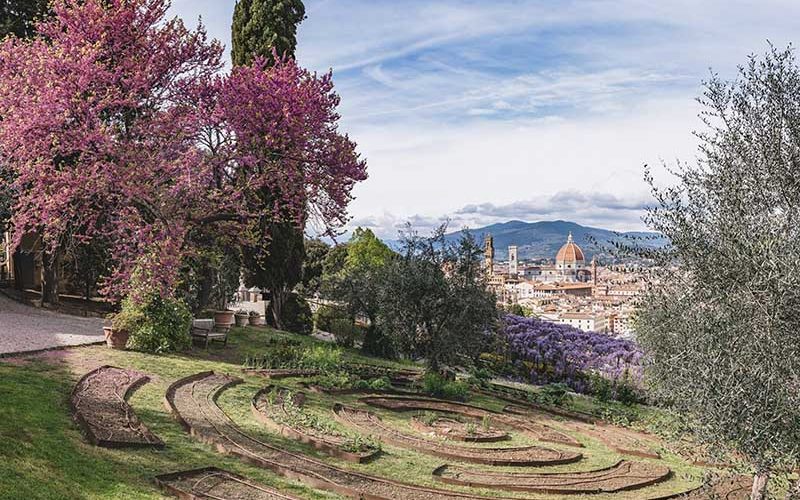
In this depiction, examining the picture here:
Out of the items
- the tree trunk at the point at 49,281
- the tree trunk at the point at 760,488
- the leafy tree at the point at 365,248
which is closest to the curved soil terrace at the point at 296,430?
the tree trunk at the point at 760,488

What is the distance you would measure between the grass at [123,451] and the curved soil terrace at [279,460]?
0.56ft

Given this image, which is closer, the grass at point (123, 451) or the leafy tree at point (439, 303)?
the grass at point (123, 451)

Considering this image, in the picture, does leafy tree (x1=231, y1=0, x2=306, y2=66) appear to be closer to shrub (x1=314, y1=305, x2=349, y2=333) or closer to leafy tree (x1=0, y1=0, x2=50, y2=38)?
leafy tree (x1=0, y1=0, x2=50, y2=38)

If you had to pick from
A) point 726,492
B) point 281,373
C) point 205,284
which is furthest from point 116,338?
point 726,492

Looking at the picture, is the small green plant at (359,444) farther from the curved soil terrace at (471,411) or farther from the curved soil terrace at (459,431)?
the curved soil terrace at (471,411)

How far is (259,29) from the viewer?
27.3 meters

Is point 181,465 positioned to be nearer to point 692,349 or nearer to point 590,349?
point 692,349

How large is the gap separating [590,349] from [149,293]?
15.1 meters

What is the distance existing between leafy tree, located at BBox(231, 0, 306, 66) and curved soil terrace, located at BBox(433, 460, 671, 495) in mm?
21115

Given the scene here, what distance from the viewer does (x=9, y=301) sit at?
78.3 feet

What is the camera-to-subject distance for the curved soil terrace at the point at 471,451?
1092cm

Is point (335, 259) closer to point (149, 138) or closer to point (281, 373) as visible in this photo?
point (149, 138)

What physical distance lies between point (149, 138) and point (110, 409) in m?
11.0

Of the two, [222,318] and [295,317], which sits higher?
[222,318]
